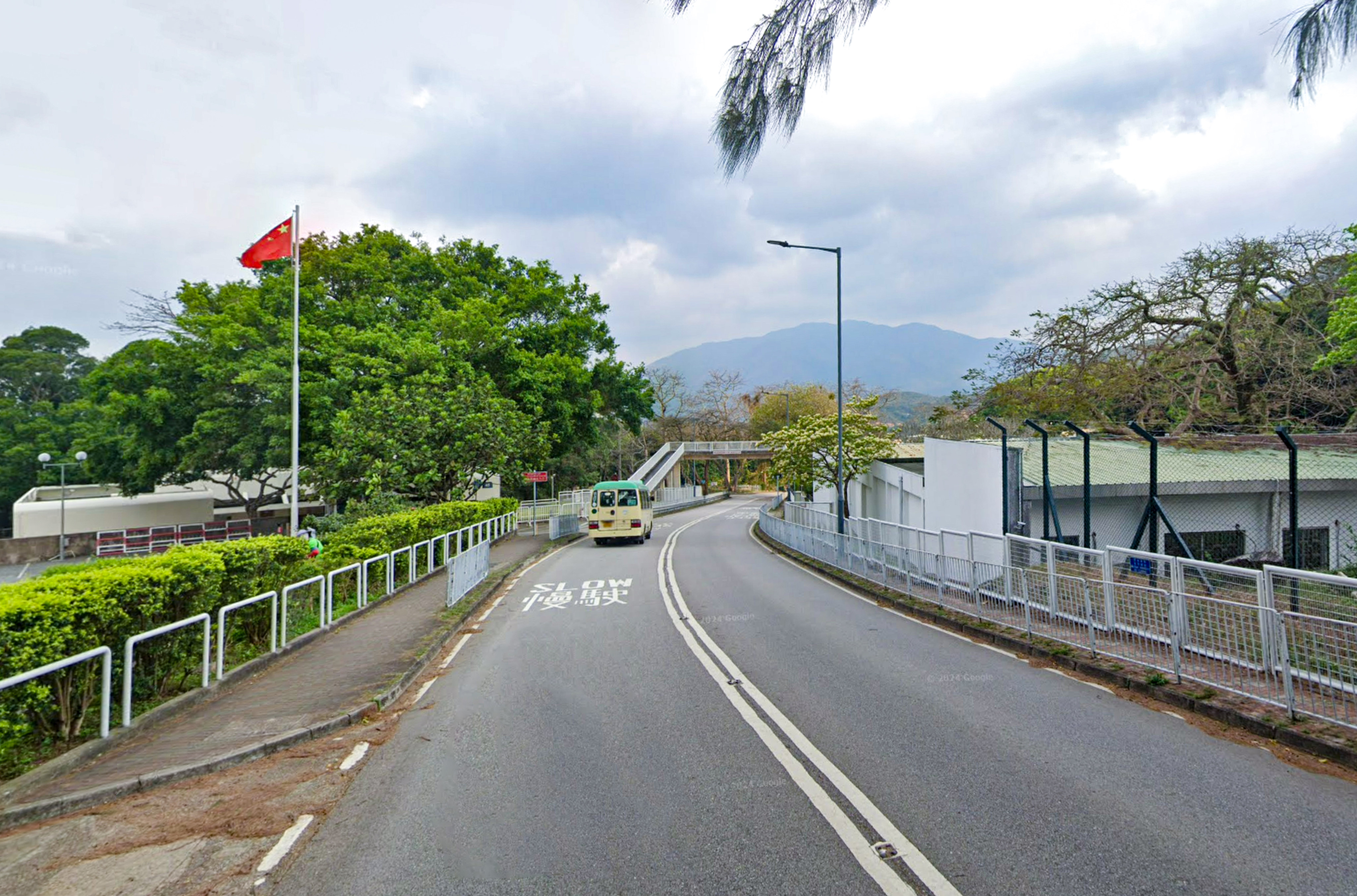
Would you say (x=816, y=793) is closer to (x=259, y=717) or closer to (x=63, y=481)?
(x=259, y=717)

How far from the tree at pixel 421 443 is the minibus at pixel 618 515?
4.05 meters

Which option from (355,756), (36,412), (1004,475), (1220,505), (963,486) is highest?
(36,412)

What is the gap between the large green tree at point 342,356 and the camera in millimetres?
30469

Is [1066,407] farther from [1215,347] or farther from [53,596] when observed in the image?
[53,596]

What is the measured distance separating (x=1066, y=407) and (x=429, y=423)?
20991 millimetres

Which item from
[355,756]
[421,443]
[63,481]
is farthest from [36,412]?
[355,756]

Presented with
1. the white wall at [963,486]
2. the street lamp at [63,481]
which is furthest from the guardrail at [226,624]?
the street lamp at [63,481]

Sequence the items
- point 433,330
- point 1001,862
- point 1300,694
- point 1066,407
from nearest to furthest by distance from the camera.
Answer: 1. point 1001,862
2. point 1300,694
3. point 1066,407
4. point 433,330

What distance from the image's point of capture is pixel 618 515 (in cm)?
2848

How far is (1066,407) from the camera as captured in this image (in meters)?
19.8

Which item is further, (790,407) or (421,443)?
(790,407)

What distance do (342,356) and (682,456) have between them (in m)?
38.0

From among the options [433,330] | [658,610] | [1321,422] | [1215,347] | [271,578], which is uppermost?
[433,330]

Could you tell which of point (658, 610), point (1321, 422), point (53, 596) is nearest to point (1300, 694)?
point (658, 610)
